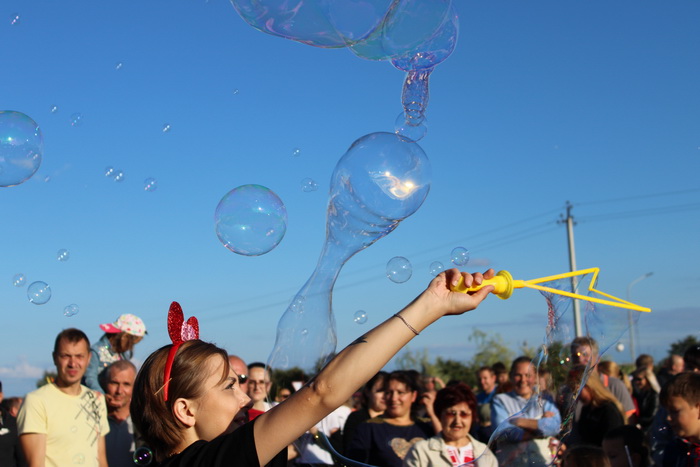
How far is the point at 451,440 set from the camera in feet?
17.1

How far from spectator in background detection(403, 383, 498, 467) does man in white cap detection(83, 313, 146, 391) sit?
2.88 meters

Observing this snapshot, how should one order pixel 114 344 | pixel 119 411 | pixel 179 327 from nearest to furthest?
pixel 179 327 < pixel 119 411 < pixel 114 344

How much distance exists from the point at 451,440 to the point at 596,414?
1.84 metres

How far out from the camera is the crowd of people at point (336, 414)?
1.97m

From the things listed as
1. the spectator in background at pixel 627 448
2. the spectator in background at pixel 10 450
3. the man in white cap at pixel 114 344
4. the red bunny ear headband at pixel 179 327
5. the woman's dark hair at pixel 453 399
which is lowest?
the spectator in background at pixel 627 448

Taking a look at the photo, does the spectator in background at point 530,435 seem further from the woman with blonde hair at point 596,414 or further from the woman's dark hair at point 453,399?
the woman with blonde hair at point 596,414

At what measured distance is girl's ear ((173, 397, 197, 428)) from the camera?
225 centimetres

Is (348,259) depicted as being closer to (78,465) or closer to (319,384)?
(319,384)

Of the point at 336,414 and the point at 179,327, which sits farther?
the point at 336,414

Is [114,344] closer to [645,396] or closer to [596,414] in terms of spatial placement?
[596,414]

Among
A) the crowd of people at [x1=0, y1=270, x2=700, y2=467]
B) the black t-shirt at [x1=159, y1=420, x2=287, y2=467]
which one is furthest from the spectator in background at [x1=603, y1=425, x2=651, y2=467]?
the black t-shirt at [x1=159, y1=420, x2=287, y2=467]

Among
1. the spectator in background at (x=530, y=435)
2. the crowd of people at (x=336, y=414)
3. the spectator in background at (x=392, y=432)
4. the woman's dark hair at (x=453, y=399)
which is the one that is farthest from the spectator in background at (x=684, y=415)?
the spectator in background at (x=392, y=432)

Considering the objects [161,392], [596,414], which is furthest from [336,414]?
[161,392]

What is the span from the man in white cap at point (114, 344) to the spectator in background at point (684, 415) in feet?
14.8
